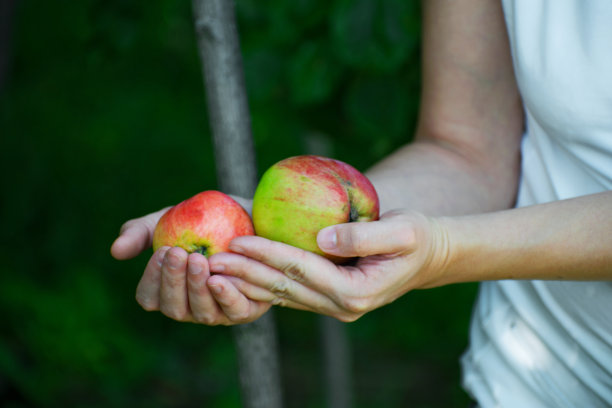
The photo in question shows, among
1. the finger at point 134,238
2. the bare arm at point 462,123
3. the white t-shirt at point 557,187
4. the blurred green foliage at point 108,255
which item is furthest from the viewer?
the blurred green foliage at point 108,255

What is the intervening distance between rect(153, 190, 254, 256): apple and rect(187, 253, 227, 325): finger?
168 mm

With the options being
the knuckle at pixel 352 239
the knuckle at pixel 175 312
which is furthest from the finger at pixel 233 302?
the knuckle at pixel 352 239

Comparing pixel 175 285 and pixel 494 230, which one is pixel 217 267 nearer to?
pixel 175 285

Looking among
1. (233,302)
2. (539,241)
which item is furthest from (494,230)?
(233,302)

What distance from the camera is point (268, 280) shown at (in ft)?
3.98

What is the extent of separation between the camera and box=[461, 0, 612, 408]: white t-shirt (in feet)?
4.18

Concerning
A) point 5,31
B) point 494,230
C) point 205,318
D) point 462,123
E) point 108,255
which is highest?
point 5,31

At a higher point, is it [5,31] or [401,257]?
[5,31]

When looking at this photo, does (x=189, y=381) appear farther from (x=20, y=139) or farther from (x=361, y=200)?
(x=361, y=200)

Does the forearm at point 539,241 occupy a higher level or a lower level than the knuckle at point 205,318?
higher

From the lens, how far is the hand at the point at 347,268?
1182 mm

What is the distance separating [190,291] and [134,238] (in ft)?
0.89

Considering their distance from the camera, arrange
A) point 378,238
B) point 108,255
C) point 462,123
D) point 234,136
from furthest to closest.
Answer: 1. point 108,255
2. point 462,123
3. point 234,136
4. point 378,238

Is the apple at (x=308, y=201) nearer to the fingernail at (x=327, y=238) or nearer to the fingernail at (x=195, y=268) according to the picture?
the fingernail at (x=327, y=238)
